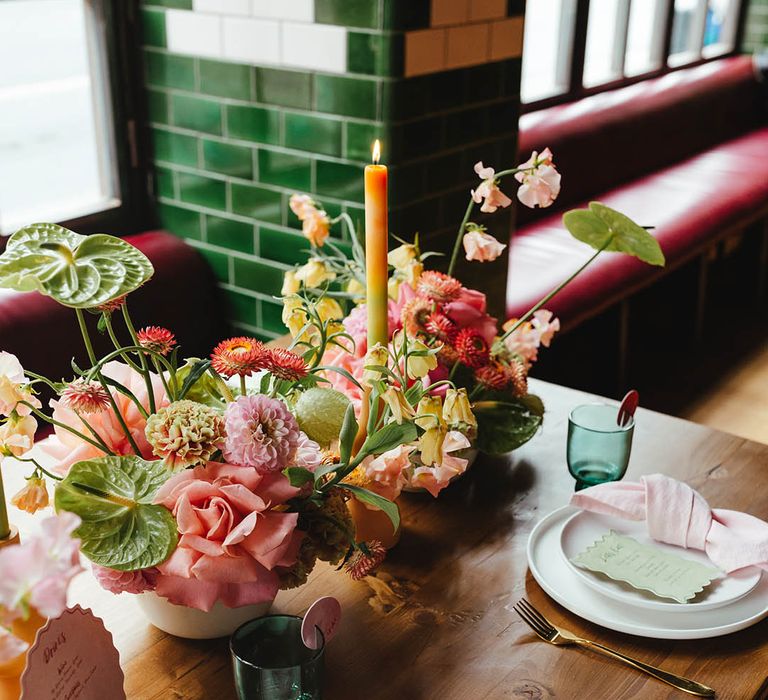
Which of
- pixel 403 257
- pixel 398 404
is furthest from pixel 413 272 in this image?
pixel 398 404

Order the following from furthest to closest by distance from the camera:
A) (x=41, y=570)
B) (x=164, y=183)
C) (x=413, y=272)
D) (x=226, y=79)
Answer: (x=164, y=183)
(x=226, y=79)
(x=413, y=272)
(x=41, y=570)

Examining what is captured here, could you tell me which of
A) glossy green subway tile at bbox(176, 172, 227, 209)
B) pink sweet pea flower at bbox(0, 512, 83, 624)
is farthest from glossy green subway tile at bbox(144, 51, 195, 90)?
pink sweet pea flower at bbox(0, 512, 83, 624)

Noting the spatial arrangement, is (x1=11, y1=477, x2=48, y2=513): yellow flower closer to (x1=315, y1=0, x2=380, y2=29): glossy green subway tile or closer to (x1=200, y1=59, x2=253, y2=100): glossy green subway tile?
(x1=315, y1=0, x2=380, y2=29): glossy green subway tile

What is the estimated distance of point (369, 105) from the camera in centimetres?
192

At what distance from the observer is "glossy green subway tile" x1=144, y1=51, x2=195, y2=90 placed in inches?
86.9

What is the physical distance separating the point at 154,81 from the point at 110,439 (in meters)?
1.53

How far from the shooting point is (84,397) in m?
0.88

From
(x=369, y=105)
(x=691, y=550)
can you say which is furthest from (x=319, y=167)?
(x=691, y=550)

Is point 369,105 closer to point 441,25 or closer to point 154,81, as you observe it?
point 441,25

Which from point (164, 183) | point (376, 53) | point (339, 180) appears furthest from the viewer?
point (164, 183)

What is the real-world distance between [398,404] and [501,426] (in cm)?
38

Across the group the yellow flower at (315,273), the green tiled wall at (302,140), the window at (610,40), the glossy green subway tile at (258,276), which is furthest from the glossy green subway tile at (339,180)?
the window at (610,40)

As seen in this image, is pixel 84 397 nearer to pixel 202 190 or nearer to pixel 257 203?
pixel 257 203

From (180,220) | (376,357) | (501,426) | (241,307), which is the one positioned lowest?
(241,307)
